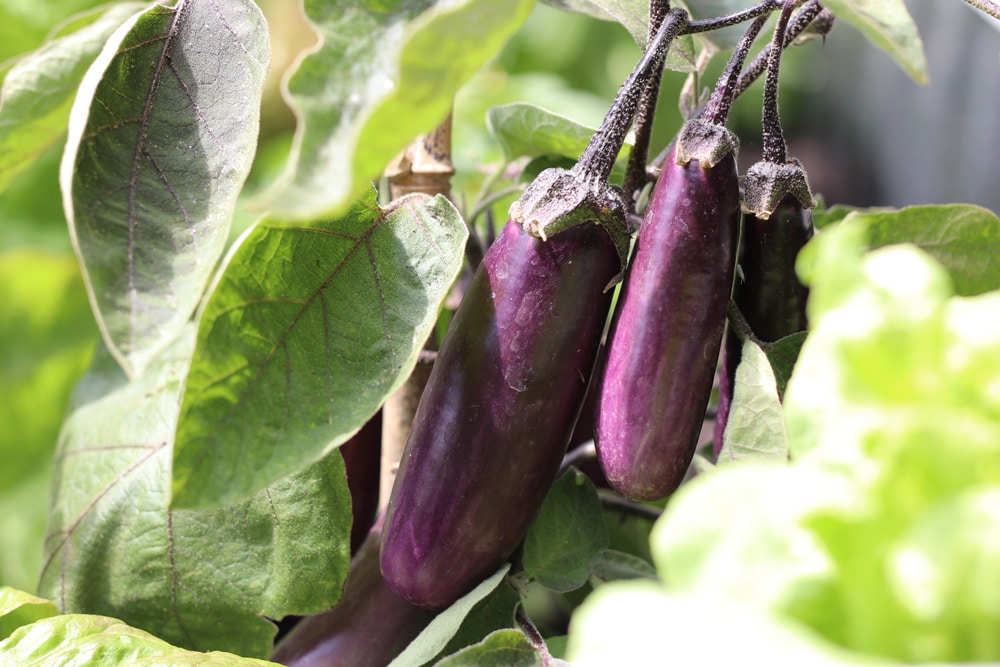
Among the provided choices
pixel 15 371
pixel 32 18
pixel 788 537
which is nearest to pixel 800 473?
pixel 788 537

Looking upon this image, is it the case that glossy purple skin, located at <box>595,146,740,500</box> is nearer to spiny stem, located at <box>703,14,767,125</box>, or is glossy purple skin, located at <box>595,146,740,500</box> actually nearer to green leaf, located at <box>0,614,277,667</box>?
spiny stem, located at <box>703,14,767,125</box>

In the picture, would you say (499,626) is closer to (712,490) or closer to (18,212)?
(712,490)

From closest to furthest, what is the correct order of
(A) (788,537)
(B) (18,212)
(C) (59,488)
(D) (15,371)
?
(A) (788,537)
(C) (59,488)
(D) (15,371)
(B) (18,212)

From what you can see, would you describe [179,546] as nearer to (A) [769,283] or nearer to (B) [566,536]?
(B) [566,536]

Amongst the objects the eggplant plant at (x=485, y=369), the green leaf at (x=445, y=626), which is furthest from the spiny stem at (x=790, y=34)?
the green leaf at (x=445, y=626)

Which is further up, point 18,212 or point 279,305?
point 279,305

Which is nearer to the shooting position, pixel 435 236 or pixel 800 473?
pixel 800 473

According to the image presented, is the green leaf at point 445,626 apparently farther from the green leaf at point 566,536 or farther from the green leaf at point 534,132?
the green leaf at point 534,132
